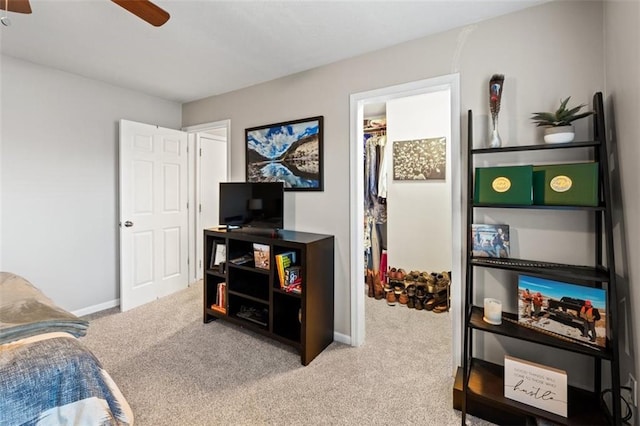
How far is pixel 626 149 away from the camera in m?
1.39

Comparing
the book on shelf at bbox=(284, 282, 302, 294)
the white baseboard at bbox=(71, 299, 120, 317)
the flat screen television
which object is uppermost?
the flat screen television

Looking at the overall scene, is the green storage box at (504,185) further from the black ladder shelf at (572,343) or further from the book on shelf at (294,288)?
the book on shelf at (294,288)

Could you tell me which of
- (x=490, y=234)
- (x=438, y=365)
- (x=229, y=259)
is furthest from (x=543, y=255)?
(x=229, y=259)

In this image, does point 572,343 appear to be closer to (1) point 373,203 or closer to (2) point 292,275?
(2) point 292,275

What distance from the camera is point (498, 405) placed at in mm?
1572

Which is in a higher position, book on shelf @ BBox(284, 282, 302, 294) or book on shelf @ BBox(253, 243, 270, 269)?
book on shelf @ BBox(253, 243, 270, 269)

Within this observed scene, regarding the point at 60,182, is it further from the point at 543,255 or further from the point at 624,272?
the point at 624,272

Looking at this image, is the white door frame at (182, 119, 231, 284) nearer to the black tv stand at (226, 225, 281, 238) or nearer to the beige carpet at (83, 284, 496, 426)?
the beige carpet at (83, 284, 496, 426)

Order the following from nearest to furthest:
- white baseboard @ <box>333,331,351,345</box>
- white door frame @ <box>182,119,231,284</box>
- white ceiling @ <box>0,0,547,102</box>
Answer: white ceiling @ <box>0,0,547,102</box>
white baseboard @ <box>333,331,351,345</box>
white door frame @ <box>182,119,231,284</box>

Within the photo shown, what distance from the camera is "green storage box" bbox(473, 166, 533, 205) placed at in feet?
5.24

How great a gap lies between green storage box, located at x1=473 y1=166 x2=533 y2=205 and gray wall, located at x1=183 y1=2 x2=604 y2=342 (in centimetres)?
27

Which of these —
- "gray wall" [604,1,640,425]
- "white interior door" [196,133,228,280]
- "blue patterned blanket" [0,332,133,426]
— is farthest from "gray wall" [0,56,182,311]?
"gray wall" [604,1,640,425]

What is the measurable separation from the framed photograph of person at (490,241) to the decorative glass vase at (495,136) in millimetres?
491

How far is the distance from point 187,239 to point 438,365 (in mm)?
3116
